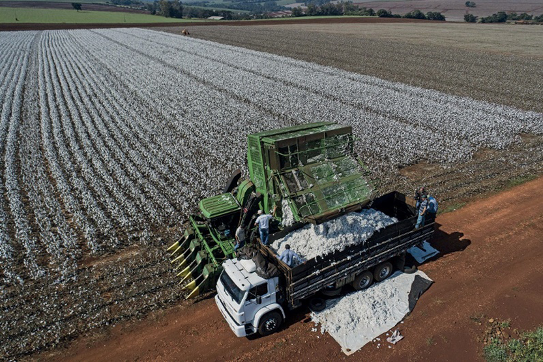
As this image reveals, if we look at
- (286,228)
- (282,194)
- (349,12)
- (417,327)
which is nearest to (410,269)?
(417,327)

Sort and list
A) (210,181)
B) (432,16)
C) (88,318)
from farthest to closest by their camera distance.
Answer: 1. (432,16)
2. (210,181)
3. (88,318)

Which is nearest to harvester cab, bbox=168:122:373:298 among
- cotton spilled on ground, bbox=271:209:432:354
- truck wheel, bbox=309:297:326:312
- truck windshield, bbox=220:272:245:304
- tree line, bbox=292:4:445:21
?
cotton spilled on ground, bbox=271:209:432:354

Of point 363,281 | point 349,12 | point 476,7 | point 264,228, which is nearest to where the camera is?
point 264,228

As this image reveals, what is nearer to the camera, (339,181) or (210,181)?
(339,181)

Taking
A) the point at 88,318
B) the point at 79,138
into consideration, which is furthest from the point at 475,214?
the point at 79,138

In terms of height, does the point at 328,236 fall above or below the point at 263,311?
above

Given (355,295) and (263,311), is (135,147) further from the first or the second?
(355,295)

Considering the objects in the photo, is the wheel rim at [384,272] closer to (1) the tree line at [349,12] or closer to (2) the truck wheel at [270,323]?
(2) the truck wheel at [270,323]

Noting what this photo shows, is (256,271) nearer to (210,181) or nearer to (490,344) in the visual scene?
(490,344)
